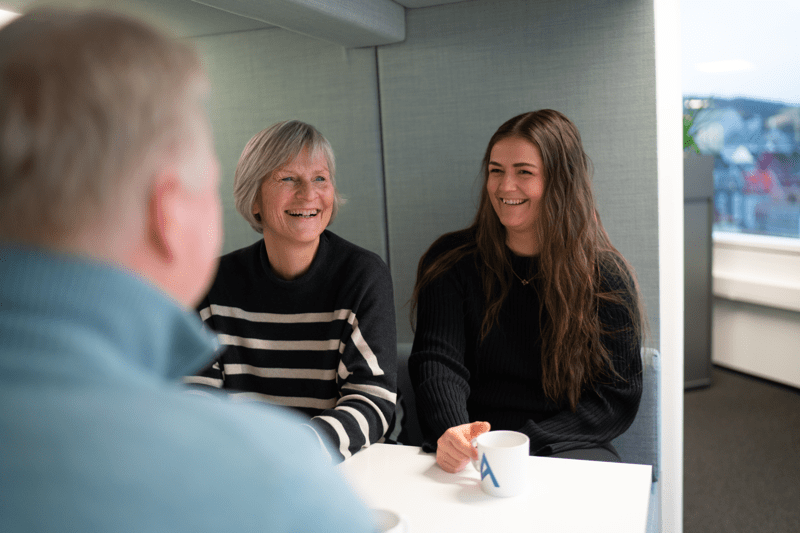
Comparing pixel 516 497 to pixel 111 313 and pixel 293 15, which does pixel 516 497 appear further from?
pixel 293 15

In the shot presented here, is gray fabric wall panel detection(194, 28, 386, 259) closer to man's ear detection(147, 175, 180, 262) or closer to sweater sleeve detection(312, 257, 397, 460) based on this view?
sweater sleeve detection(312, 257, 397, 460)

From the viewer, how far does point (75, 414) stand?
1.07ft

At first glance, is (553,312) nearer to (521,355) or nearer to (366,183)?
(521,355)

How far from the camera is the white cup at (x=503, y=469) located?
98 cm

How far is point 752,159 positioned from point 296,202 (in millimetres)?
3435

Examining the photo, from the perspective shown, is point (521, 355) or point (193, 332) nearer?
point (193, 332)

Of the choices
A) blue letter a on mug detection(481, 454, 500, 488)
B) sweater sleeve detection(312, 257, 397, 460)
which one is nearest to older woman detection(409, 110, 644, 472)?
sweater sleeve detection(312, 257, 397, 460)

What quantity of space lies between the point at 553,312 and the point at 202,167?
4.05ft

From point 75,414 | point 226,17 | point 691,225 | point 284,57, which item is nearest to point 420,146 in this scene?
point 284,57

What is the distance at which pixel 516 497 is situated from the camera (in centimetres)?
100

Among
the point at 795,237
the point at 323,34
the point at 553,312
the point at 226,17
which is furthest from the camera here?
the point at 795,237

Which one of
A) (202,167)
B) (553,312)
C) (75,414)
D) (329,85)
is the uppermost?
(329,85)

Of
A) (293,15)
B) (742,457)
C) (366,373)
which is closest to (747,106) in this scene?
(742,457)

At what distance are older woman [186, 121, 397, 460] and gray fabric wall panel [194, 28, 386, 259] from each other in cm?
40
